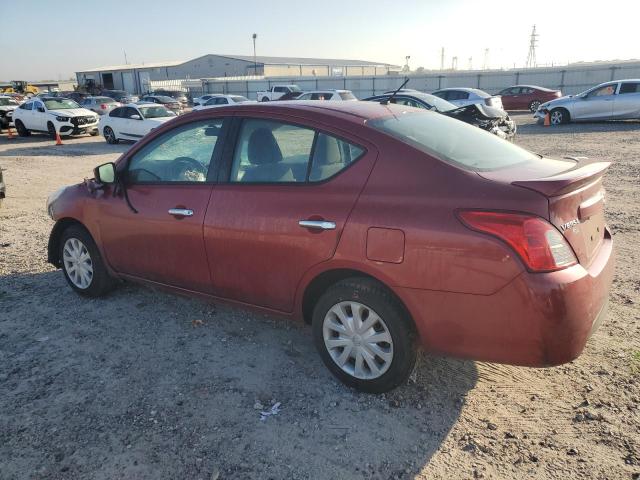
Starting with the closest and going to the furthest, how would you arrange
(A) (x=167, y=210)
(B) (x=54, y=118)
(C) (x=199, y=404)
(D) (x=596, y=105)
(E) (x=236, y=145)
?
(C) (x=199, y=404), (E) (x=236, y=145), (A) (x=167, y=210), (D) (x=596, y=105), (B) (x=54, y=118)

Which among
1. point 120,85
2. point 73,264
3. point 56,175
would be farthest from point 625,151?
point 120,85

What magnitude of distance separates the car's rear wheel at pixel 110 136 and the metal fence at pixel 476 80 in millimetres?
27064

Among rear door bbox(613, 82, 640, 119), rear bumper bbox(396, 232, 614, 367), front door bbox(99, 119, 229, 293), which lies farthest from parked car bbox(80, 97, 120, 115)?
rear bumper bbox(396, 232, 614, 367)

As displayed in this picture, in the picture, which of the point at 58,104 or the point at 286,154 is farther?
the point at 58,104

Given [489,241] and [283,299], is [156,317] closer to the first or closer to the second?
[283,299]

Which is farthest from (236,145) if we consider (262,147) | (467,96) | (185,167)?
(467,96)

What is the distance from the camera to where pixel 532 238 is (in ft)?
8.00

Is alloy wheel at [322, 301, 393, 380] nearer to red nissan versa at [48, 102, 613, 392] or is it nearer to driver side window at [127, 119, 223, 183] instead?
red nissan versa at [48, 102, 613, 392]

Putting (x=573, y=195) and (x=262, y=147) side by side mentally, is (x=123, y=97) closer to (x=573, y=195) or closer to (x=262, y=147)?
(x=262, y=147)

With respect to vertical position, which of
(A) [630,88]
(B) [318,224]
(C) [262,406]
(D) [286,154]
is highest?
(A) [630,88]

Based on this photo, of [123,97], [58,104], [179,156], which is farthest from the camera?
[123,97]

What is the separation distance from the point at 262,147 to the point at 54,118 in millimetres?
19900

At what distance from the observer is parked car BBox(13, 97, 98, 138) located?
2011 centimetres

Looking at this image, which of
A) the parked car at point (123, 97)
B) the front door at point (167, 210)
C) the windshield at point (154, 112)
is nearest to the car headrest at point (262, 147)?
the front door at point (167, 210)
